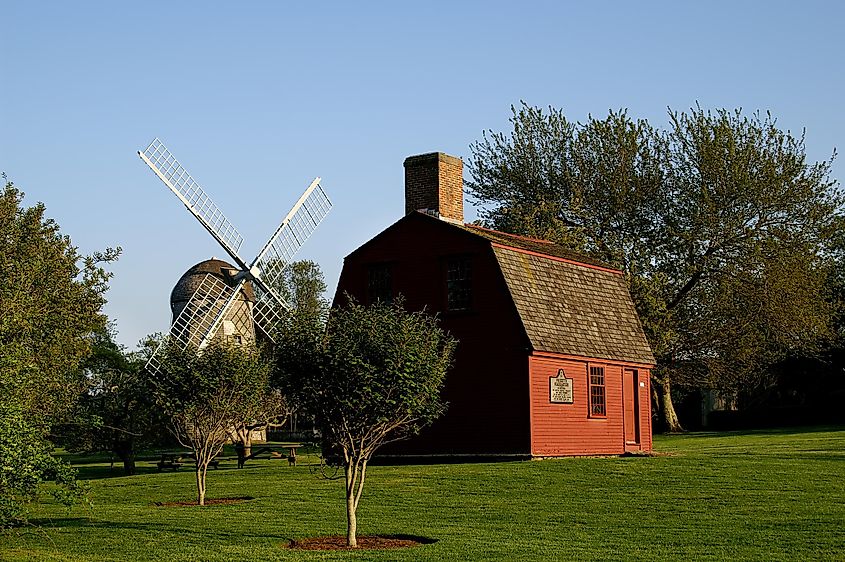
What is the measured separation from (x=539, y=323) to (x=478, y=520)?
39.8 feet

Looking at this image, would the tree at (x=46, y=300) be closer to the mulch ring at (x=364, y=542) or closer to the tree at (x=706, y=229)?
the mulch ring at (x=364, y=542)

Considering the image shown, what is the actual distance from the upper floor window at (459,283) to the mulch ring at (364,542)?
14364 mm

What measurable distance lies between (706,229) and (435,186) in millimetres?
19868

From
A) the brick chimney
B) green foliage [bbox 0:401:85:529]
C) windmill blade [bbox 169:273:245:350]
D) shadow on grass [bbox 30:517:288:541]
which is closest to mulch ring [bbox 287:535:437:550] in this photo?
shadow on grass [bbox 30:517:288:541]

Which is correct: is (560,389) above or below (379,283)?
below

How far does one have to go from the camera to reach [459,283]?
3169 cm

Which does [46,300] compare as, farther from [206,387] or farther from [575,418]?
[575,418]

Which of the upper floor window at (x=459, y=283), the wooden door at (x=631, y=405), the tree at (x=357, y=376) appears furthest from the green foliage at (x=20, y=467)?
the wooden door at (x=631, y=405)

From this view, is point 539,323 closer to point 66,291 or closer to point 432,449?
point 432,449

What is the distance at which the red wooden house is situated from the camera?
99.4ft

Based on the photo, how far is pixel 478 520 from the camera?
62.9 feet

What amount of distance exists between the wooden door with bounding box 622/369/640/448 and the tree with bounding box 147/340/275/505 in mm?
13900

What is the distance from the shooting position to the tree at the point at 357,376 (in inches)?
650

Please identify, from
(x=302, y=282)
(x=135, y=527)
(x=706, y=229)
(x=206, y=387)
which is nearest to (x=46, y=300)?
(x=206, y=387)
